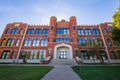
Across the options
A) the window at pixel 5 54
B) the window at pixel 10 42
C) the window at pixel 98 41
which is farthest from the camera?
the window at pixel 10 42

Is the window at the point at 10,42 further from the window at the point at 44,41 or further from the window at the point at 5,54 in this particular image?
the window at the point at 44,41

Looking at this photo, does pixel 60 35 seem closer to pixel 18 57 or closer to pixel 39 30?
pixel 39 30

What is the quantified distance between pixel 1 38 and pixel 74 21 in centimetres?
2498

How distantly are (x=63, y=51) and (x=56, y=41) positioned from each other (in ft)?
13.3

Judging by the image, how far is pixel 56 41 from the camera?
28.5 m

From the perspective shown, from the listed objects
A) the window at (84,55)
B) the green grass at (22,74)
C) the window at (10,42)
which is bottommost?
the green grass at (22,74)

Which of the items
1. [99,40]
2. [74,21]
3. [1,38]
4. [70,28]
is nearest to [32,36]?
[1,38]

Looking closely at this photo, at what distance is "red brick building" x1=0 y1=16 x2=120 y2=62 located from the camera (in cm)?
2620

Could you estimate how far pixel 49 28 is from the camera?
3002 centimetres

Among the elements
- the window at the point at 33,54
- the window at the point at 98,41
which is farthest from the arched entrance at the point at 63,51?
the window at the point at 98,41

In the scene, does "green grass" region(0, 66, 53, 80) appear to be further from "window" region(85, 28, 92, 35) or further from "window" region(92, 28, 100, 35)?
"window" region(92, 28, 100, 35)

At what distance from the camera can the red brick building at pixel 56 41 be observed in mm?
26203

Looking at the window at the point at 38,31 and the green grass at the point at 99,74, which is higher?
the window at the point at 38,31

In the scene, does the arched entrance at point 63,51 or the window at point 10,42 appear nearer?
the arched entrance at point 63,51
